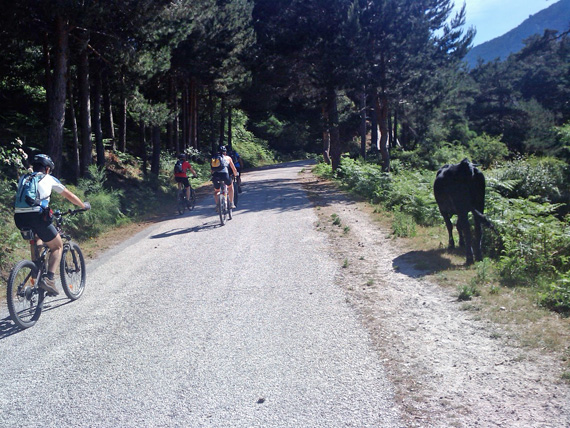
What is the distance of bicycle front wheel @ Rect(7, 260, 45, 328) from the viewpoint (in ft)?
20.2

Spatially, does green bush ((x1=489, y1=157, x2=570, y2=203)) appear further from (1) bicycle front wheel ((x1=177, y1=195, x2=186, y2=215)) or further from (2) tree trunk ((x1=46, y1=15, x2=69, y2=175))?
(2) tree trunk ((x1=46, y1=15, x2=69, y2=175))

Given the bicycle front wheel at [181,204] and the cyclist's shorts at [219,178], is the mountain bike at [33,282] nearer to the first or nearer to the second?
the cyclist's shorts at [219,178]

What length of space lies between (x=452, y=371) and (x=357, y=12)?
19701mm

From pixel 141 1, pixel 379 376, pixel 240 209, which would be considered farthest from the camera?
pixel 240 209

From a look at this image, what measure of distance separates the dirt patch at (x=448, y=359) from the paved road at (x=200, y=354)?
0.79ft

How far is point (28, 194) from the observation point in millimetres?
6621

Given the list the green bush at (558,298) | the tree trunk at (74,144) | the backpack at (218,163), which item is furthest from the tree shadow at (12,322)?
the tree trunk at (74,144)

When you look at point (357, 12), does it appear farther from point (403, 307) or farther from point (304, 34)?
point (403, 307)

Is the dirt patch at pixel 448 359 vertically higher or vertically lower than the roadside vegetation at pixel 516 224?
lower

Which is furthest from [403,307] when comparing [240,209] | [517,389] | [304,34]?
[304,34]

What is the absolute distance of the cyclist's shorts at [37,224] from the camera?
22.0 feet

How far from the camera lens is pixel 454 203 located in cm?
891

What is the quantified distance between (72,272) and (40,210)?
131cm

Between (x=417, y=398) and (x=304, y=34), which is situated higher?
(x=304, y=34)
